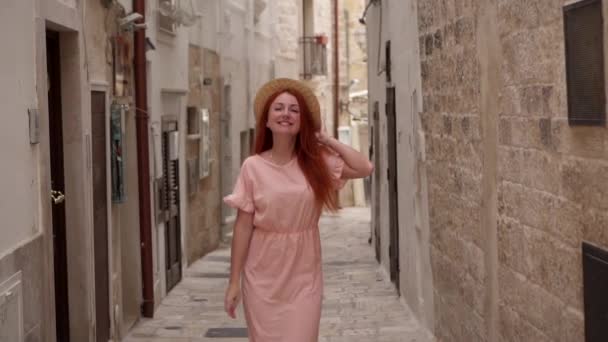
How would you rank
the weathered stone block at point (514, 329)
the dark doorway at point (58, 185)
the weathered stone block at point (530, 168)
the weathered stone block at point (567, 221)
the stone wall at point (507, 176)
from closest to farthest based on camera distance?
1. the weathered stone block at point (567, 221)
2. the stone wall at point (507, 176)
3. the weathered stone block at point (530, 168)
4. the weathered stone block at point (514, 329)
5. the dark doorway at point (58, 185)

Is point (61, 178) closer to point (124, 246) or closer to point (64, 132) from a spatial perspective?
point (64, 132)

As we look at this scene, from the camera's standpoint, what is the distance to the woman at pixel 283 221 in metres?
5.14

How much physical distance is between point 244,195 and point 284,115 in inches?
15.6

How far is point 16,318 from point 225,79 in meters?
12.5

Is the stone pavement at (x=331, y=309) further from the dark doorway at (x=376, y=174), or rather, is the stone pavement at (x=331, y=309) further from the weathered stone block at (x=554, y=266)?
the weathered stone block at (x=554, y=266)

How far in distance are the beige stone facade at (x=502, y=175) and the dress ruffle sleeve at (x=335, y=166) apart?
2.95 ft

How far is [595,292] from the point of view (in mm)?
4465

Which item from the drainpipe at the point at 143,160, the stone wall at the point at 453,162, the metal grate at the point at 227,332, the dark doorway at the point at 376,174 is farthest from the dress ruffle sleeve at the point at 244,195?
the dark doorway at the point at 376,174

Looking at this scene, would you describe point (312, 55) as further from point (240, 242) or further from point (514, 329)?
point (240, 242)

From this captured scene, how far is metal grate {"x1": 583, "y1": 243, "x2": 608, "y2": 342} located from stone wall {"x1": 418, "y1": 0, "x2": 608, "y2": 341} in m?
0.07

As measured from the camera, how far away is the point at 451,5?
7.75 meters

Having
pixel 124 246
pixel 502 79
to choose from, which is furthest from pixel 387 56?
pixel 502 79

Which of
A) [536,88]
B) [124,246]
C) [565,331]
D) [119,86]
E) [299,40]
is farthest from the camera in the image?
[299,40]

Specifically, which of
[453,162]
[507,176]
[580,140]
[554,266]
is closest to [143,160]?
[453,162]
